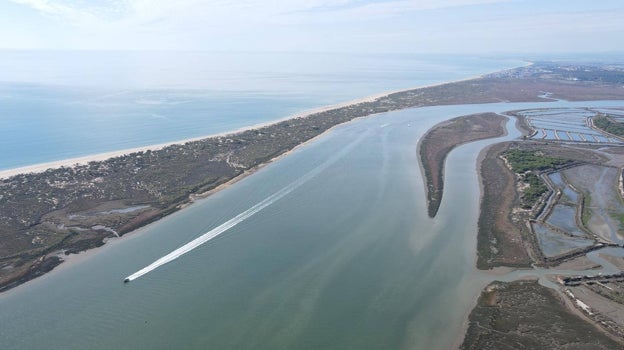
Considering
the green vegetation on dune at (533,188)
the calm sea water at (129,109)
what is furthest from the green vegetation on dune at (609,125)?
the calm sea water at (129,109)

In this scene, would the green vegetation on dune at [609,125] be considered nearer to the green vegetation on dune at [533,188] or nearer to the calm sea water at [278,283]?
the green vegetation on dune at [533,188]

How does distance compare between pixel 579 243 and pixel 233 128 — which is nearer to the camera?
pixel 579 243

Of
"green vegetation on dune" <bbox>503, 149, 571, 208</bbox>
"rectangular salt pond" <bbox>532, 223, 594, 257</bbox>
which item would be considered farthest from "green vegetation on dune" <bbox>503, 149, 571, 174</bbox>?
"rectangular salt pond" <bbox>532, 223, 594, 257</bbox>

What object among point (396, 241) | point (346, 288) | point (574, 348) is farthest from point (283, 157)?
point (574, 348)

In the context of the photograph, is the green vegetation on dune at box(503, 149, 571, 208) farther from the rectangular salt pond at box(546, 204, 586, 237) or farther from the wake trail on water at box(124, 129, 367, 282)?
the wake trail on water at box(124, 129, 367, 282)

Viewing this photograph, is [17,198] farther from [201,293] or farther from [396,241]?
[396,241]

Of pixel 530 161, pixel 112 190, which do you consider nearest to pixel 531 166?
pixel 530 161
